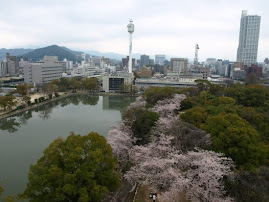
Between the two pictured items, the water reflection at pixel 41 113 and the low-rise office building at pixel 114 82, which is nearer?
the water reflection at pixel 41 113

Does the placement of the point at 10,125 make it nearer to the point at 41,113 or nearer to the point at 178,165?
the point at 41,113

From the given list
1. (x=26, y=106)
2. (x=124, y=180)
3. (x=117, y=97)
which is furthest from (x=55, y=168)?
(x=117, y=97)

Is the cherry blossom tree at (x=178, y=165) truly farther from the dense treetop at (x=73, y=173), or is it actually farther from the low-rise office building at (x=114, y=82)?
the low-rise office building at (x=114, y=82)

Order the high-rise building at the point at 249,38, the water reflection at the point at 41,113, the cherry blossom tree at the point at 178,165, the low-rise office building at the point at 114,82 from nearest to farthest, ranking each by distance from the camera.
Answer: the cherry blossom tree at the point at 178,165 → the water reflection at the point at 41,113 → the low-rise office building at the point at 114,82 → the high-rise building at the point at 249,38

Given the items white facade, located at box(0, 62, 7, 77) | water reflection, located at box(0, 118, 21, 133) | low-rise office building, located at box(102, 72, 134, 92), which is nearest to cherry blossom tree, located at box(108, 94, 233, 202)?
water reflection, located at box(0, 118, 21, 133)

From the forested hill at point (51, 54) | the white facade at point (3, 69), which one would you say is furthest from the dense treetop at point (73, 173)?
the forested hill at point (51, 54)

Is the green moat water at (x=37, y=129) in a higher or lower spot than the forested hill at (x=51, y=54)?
lower

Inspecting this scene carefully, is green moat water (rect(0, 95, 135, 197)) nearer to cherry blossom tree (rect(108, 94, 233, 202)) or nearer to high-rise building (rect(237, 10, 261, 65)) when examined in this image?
cherry blossom tree (rect(108, 94, 233, 202))

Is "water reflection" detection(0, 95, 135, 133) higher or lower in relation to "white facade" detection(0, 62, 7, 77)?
lower
